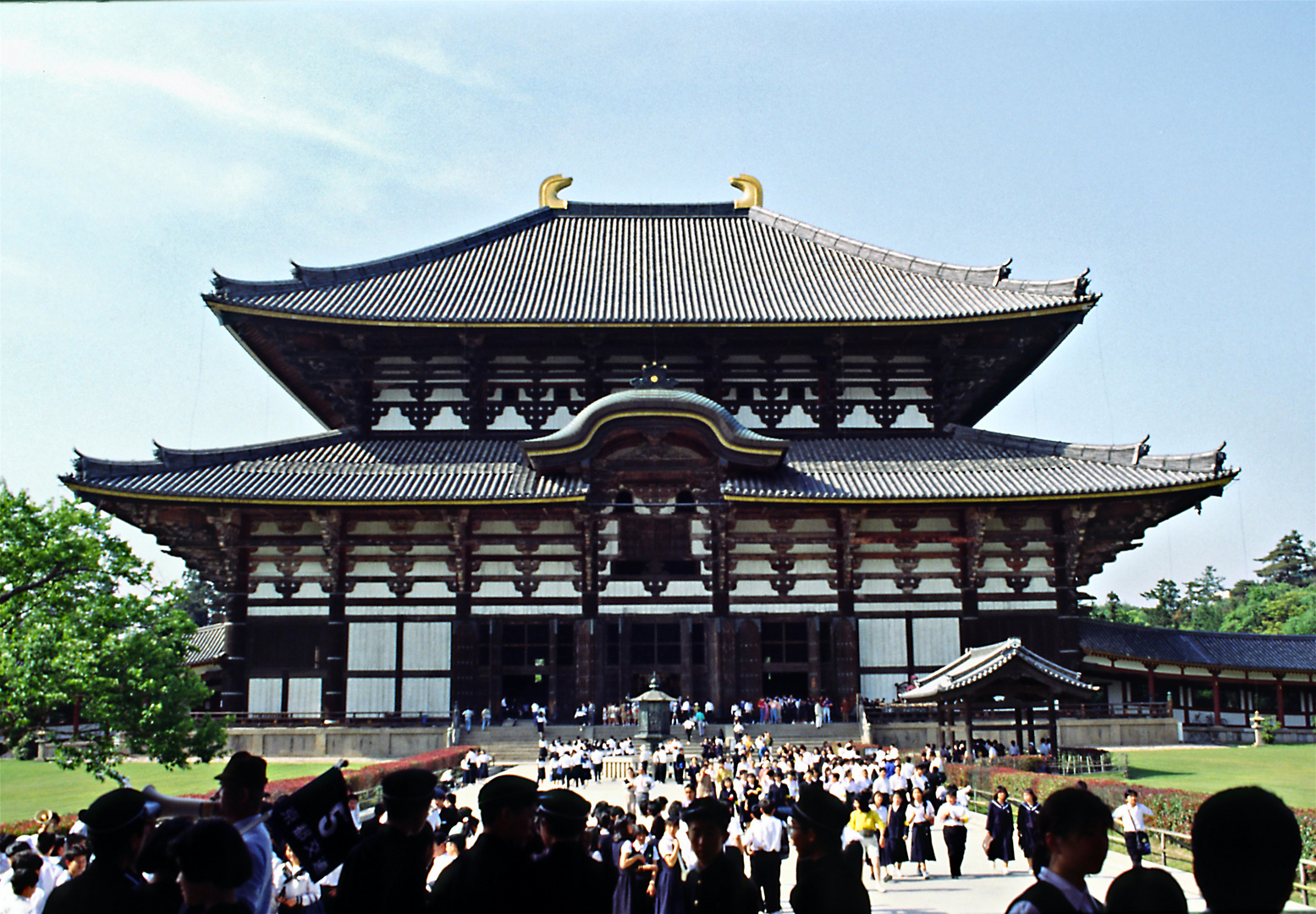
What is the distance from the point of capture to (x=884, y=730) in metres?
31.4

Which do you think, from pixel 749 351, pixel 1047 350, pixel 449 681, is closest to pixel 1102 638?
pixel 1047 350

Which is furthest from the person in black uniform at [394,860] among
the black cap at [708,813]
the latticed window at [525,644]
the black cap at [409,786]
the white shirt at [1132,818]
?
the latticed window at [525,644]

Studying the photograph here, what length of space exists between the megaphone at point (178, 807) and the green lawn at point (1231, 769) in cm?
1947

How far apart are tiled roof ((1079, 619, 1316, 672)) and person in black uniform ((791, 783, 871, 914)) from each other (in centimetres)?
3483

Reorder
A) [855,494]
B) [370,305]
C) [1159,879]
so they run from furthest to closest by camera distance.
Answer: [370,305], [855,494], [1159,879]

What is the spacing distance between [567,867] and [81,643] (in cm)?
1749

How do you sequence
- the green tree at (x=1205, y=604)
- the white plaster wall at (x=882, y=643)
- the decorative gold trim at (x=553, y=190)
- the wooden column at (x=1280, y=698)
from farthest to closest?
the green tree at (x=1205, y=604) → the decorative gold trim at (x=553, y=190) → the wooden column at (x=1280, y=698) → the white plaster wall at (x=882, y=643)

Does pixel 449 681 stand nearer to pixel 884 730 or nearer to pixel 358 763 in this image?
pixel 358 763

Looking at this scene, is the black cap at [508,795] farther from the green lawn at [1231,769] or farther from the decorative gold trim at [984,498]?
the decorative gold trim at [984,498]

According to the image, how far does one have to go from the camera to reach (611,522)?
3519 cm

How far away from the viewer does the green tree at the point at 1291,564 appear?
319 ft

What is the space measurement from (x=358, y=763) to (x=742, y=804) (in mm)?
16075

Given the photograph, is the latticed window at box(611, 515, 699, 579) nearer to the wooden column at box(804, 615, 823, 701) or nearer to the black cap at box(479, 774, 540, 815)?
the wooden column at box(804, 615, 823, 701)

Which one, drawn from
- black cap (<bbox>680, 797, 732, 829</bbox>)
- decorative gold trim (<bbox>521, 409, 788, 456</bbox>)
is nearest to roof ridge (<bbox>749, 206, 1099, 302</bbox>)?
decorative gold trim (<bbox>521, 409, 788, 456</bbox>)
